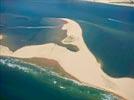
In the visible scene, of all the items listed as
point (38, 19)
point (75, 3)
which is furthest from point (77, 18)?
point (38, 19)

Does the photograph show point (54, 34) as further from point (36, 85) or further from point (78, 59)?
point (36, 85)

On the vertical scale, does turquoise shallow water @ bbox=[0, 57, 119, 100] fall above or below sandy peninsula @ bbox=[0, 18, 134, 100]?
below

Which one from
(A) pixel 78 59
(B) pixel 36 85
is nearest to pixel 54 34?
(A) pixel 78 59

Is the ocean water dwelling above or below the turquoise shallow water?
above

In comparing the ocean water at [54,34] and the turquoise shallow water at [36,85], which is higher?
the ocean water at [54,34]
